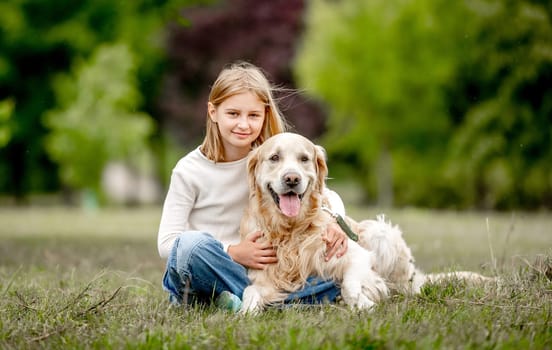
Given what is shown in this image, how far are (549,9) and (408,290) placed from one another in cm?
1094

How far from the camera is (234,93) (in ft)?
13.9

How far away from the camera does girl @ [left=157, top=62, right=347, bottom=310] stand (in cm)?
382

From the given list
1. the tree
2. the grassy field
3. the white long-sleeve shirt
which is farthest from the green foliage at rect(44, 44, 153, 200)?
the white long-sleeve shirt

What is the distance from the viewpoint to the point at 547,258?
419 centimetres

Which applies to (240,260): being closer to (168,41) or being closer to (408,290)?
(408,290)

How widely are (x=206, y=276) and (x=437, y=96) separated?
1585 cm

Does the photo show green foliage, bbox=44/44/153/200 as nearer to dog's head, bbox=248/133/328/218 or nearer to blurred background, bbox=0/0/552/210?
blurred background, bbox=0/0/552/210

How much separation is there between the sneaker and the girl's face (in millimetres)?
923

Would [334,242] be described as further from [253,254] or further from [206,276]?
[206,276]

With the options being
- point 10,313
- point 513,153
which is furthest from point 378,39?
point 10,313

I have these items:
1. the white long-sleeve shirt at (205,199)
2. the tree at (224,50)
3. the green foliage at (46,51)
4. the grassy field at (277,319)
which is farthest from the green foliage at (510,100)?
the white long-sleeve shirt at (205,199)

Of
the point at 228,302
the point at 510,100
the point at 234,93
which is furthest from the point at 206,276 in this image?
the point at 510,100

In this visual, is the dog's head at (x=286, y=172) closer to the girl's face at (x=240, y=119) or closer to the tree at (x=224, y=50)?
the girl's face at (x=240, y=119)

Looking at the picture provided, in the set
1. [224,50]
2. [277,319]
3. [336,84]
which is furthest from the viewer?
[224,50]
